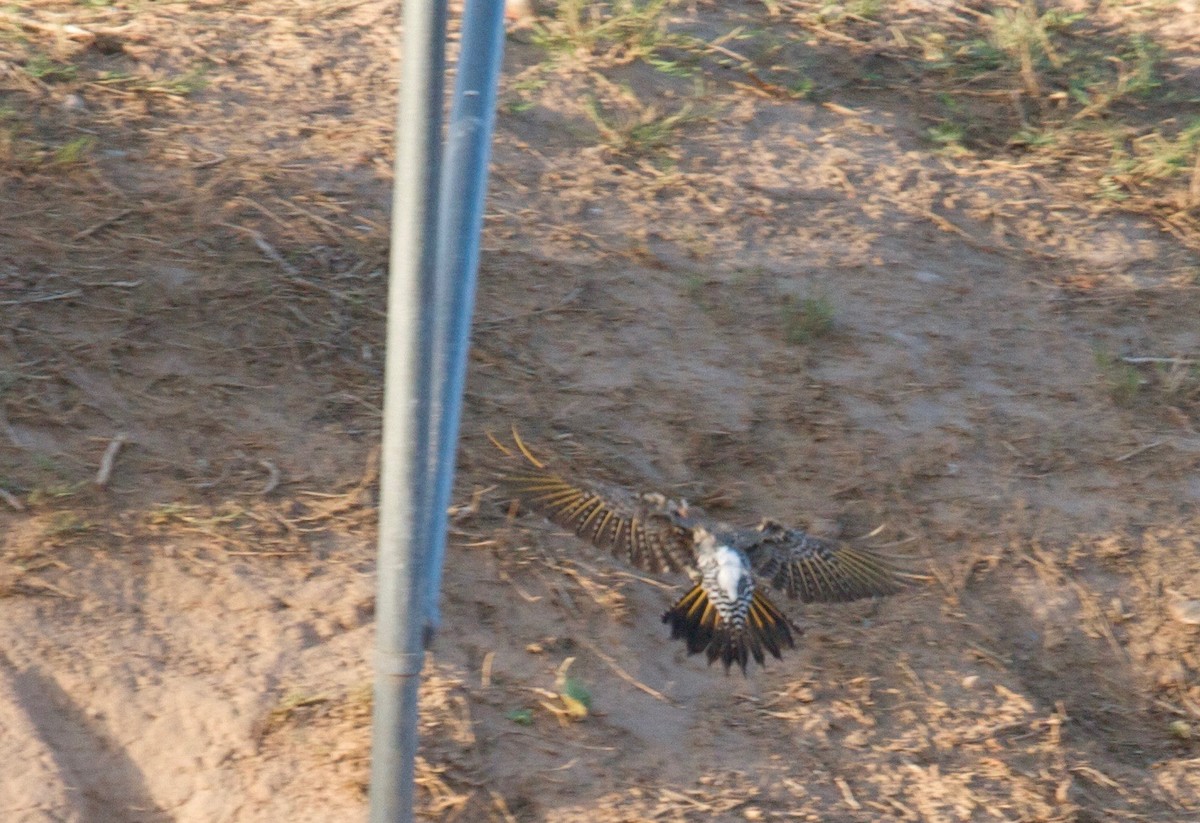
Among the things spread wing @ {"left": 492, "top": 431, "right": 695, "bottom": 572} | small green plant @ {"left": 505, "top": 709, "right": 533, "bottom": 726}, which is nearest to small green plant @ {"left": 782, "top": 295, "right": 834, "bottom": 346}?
spread wing @ {"left": 492, "top": 431, "right": 695, "bottom": 572}

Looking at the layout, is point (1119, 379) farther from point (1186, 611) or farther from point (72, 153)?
point (72, 153)

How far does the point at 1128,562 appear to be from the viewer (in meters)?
4.12

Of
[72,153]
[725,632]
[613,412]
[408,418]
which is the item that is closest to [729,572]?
[725,632]

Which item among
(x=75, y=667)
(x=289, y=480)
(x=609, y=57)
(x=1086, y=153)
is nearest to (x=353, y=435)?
(x=289, y=480)

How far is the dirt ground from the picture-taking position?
3.28 meters

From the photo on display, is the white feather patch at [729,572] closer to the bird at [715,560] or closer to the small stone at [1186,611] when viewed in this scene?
the bird at [715,560]

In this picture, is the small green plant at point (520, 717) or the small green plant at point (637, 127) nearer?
the small green plant at point (520, 717)

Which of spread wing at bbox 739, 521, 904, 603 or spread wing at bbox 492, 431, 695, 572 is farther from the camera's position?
spread wing at bbox 739, 521, 904, 603

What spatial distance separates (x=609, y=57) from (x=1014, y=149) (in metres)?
1.53

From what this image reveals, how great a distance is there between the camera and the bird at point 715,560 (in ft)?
11.5

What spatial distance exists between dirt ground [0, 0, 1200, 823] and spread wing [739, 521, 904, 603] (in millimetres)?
172

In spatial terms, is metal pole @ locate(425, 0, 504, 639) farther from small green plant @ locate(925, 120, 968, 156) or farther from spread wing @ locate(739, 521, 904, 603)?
small green plant @ locate(925, 120, 968, 156)

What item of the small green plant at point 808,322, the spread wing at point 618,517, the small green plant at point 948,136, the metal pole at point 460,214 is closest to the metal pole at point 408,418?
the metal pole at point 460,214

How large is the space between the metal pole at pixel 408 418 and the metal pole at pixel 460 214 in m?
0.07
